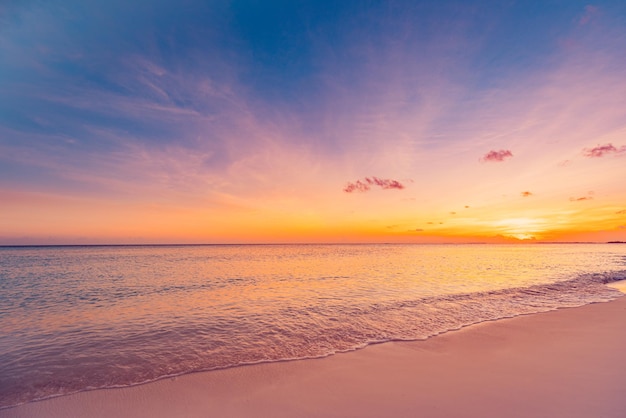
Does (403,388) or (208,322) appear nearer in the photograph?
(403,388)

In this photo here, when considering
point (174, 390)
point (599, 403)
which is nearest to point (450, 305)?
point (599, 403)

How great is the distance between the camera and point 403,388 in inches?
267

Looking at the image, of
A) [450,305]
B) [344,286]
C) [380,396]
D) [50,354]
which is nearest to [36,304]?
[50,354]

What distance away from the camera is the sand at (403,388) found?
19.4ft

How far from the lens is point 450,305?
52.6 ft

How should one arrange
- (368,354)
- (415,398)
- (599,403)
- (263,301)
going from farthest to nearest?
(263,301) < (368,354) < (415,398) < (599,403)

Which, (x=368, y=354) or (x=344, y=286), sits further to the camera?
(x=344, y=286)

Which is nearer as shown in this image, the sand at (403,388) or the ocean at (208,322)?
the sand at (403,388)

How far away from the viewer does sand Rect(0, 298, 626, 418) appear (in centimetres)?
592

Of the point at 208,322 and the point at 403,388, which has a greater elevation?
the point at 403,388

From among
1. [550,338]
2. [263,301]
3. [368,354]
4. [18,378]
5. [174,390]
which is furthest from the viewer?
[263,301]

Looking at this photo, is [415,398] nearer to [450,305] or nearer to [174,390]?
[174,390]

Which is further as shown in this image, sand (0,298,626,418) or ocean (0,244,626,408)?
ocean (0,244,626,408)

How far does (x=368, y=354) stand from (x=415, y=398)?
291 centimetres
